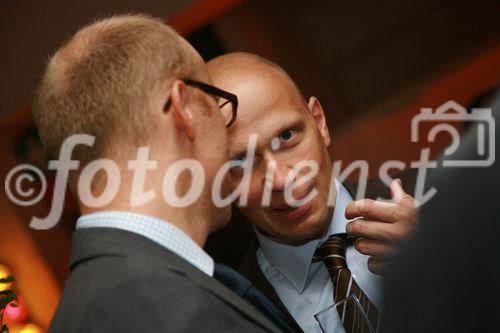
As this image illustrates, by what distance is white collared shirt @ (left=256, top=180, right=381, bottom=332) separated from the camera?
5.31ft

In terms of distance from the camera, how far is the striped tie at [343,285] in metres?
1.33

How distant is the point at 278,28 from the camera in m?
4.54

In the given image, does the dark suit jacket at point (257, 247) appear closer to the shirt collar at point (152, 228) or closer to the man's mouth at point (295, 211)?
the man's mouth at point (295, 211)

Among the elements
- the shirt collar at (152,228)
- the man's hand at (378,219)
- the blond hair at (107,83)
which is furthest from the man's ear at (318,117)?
the shirt collar at (152,228)

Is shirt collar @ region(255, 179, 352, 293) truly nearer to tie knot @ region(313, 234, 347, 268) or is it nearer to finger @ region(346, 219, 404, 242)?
tie knot @ region(313, 234, 347, 268)

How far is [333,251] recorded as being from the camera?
1.62m

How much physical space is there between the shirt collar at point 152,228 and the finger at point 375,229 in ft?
1.40

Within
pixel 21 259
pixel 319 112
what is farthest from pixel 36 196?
pixel 319 112

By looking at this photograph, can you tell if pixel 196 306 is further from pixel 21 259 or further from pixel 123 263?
pixel 21 259

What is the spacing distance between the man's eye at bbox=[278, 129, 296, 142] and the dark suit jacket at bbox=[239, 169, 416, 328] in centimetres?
25

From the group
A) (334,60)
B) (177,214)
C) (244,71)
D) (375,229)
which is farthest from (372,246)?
(334,60)

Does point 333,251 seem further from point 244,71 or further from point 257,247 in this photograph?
point 244,71

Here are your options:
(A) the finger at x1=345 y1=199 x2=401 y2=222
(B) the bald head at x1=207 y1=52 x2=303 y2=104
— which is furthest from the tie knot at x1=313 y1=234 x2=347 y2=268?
(B) the bald head at x1=207 y1=52 x2=303 y2=104

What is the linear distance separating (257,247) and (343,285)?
377mm
